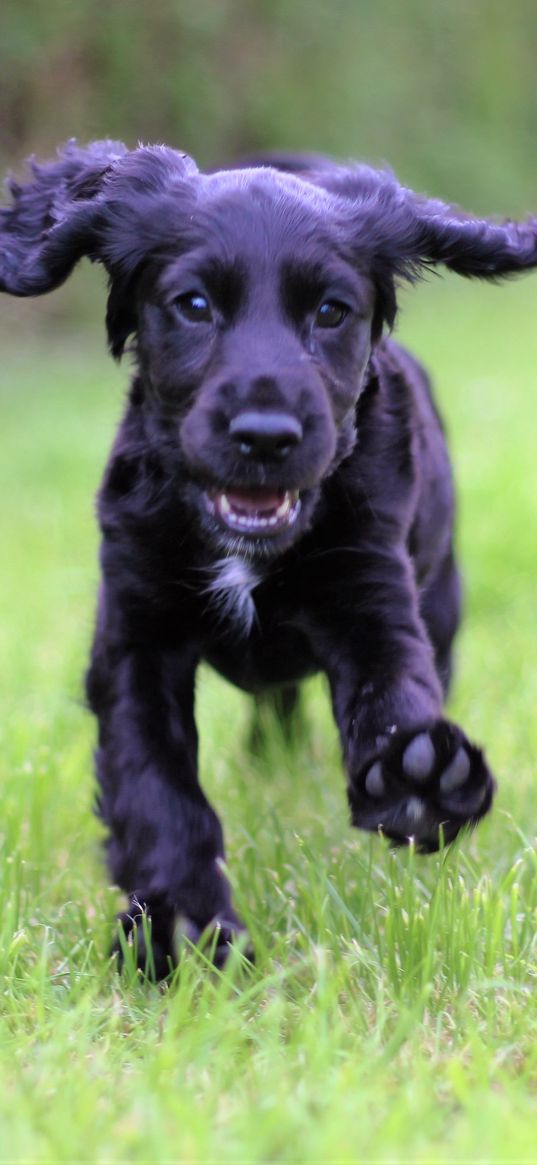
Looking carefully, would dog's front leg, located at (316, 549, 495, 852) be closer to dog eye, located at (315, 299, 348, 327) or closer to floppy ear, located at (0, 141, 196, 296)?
dog eye, located at (315, 299, 348, 327)

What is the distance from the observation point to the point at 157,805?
7.85 ft

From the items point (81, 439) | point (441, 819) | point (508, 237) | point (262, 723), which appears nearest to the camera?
point (441, 819)

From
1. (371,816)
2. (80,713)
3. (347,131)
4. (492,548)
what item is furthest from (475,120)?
(371,816)

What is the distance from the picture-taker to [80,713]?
11.9 ft

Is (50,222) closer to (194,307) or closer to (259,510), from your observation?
(194,307)

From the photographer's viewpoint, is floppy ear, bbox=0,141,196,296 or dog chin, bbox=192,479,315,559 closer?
dog chin, bbox=192,479,315,559

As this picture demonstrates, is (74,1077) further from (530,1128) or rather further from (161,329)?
(161,329)

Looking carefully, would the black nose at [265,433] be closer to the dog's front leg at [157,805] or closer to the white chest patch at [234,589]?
the white chest patch at [234,589]

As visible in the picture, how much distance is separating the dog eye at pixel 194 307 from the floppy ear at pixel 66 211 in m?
0.29

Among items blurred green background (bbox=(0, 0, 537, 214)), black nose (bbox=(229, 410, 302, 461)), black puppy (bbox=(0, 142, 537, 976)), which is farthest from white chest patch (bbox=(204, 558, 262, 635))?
blurred green background (bbox=(0, 0, 537, 214))

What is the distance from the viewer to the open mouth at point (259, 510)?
7.65 feet

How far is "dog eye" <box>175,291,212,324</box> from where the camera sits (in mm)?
2418

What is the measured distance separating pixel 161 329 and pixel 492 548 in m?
2.73

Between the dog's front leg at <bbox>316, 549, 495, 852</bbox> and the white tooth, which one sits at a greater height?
the white tooth
